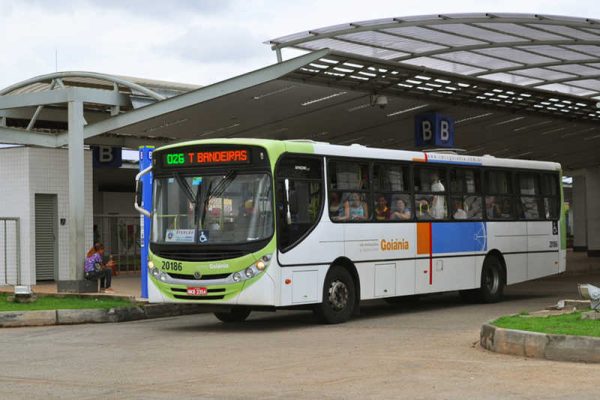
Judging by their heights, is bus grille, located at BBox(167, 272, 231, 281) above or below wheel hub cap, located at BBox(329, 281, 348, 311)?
above

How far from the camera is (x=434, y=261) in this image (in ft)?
64.2

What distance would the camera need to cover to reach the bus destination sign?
53.0ft

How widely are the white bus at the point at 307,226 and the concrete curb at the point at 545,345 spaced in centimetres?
450

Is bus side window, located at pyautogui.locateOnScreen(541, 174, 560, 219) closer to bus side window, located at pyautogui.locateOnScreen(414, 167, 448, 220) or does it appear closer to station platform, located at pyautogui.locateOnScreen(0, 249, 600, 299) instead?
bus side window, located at pyautogui.locateOnScreen(414, 167, 448, 220)

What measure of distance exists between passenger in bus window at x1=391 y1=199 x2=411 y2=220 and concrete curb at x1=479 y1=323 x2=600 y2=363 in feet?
21.3

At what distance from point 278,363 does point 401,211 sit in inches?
301

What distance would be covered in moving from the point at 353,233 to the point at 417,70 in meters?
6.09

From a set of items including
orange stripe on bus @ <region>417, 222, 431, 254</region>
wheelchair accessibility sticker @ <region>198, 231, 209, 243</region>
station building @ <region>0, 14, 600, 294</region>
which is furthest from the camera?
station building @ <region>0, 14, 600, 294</region>

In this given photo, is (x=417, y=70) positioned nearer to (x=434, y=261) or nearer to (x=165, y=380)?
(x=434, y=261)

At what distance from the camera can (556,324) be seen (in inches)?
496

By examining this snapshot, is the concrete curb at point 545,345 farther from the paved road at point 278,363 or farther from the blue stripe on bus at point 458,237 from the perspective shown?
the blue stripe on bus at point 458,237

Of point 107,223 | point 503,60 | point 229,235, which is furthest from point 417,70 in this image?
point 107,223

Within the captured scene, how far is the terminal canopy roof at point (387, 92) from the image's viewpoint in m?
21.3

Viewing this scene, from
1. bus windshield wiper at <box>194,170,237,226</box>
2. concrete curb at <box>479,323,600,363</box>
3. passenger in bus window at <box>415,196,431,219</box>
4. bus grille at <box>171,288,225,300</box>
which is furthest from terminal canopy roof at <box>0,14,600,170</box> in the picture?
concrete curb at <box>479,323,600,363</box>
